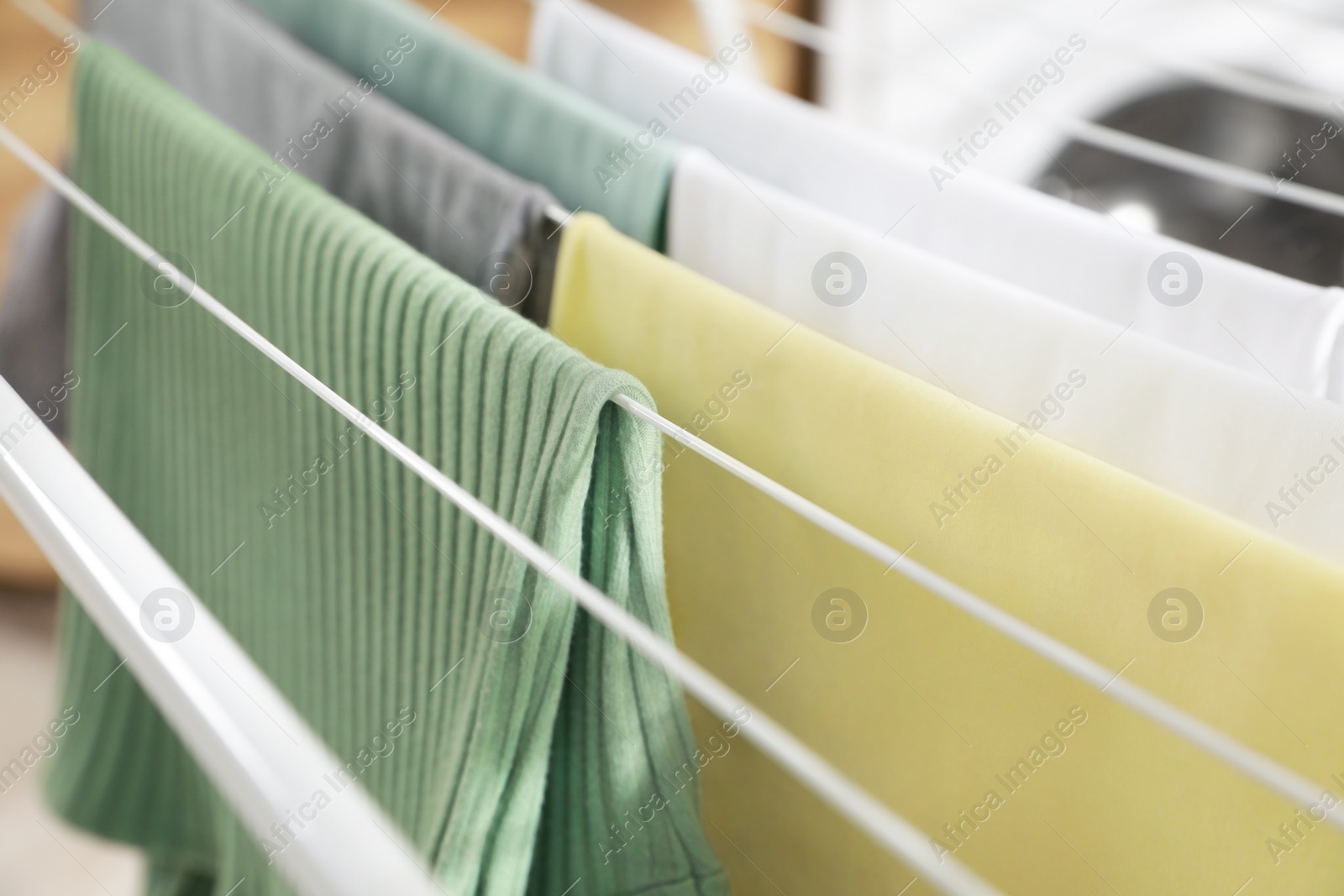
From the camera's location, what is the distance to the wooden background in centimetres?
114

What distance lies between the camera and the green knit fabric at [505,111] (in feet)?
1.72

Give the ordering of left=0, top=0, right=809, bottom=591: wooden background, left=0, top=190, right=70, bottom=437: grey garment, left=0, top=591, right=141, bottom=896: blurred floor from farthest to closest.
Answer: left=0, top=0, right=809, bottom=591: wooden background < left=0, top=591, right=141, bottom=896: blurred floor < left=0, top=190, right=70, bottom=437: grey garment

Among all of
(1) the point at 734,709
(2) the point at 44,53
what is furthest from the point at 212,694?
(2) the point at 44,53

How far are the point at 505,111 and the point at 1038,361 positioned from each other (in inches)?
12.7

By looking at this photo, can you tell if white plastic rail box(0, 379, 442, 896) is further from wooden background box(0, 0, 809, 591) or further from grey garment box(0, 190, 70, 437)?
wooden background box(0, 0, 809, 591)

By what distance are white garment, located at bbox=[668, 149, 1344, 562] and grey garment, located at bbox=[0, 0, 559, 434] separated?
9 centimetres

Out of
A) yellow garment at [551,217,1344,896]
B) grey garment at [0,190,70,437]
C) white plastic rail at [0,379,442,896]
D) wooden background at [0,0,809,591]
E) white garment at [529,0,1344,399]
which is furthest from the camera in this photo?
wooden background at [0,0,809,591]

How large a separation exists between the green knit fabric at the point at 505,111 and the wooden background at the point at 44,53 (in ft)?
1.94

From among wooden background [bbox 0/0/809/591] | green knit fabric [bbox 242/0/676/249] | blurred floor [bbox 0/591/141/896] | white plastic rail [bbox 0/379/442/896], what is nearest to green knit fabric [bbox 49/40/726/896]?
white plastic rail [bbox 0/379/442/896]

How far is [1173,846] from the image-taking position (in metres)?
0.35

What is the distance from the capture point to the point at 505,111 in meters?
0.57

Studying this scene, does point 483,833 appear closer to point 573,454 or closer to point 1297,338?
point 573,454

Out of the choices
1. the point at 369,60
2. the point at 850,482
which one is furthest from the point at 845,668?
the point at 369,60

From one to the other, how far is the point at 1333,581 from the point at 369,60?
57 centimetres
